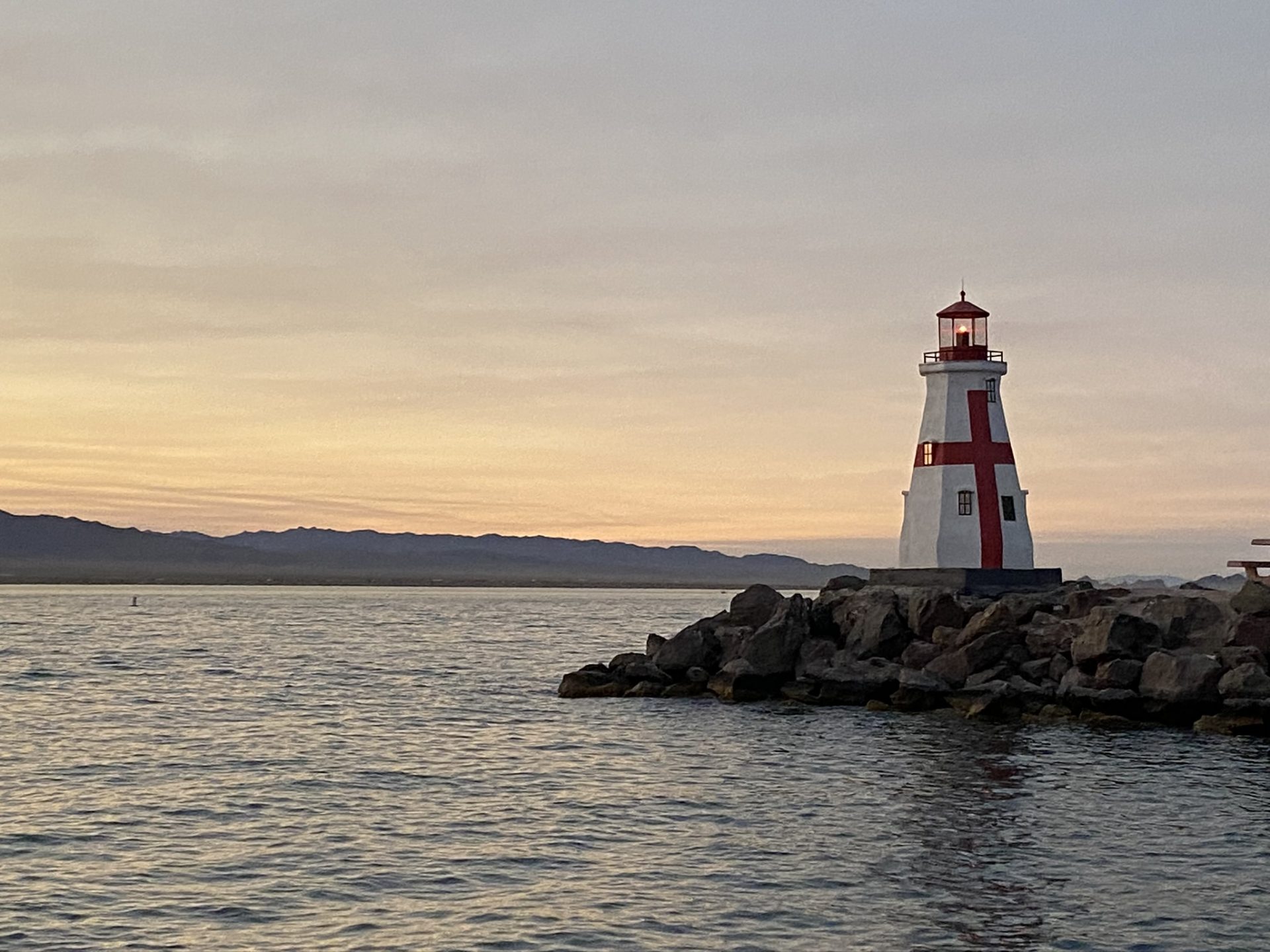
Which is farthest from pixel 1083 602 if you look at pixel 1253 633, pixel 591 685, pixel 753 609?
pixel 591 685

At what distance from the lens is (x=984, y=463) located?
140 ft

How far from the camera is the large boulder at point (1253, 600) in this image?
31328mm

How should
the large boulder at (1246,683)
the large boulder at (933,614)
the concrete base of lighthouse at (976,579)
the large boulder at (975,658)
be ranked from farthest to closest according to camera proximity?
the concrete base of lighthouse at (976,579) → the large boulder at (933,614) → the large boulder at (975,658) → the large boulder at (1246,683)

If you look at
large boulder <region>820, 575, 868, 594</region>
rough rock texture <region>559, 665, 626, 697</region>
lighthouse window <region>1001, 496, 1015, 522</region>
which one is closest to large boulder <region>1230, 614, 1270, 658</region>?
lighthouse window <region>1001, 496, 1015, 522</region>

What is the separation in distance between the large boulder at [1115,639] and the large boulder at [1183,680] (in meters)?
1.03

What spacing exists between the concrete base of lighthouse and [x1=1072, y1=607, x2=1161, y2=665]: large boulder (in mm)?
10476

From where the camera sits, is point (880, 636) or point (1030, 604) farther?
point (1030, 604)

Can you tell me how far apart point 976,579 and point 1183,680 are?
42.9ft

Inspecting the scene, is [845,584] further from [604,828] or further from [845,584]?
[604,828]

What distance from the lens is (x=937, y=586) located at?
1666 inches

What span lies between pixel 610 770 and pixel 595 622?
6812 cm

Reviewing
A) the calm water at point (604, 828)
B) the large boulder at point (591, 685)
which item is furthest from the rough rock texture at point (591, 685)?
the calm water at point (604, 828)

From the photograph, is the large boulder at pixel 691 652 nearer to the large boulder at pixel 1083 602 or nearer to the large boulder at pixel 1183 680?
the large boulder at pixel 1083 602

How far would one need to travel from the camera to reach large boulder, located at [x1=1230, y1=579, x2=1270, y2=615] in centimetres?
3133
